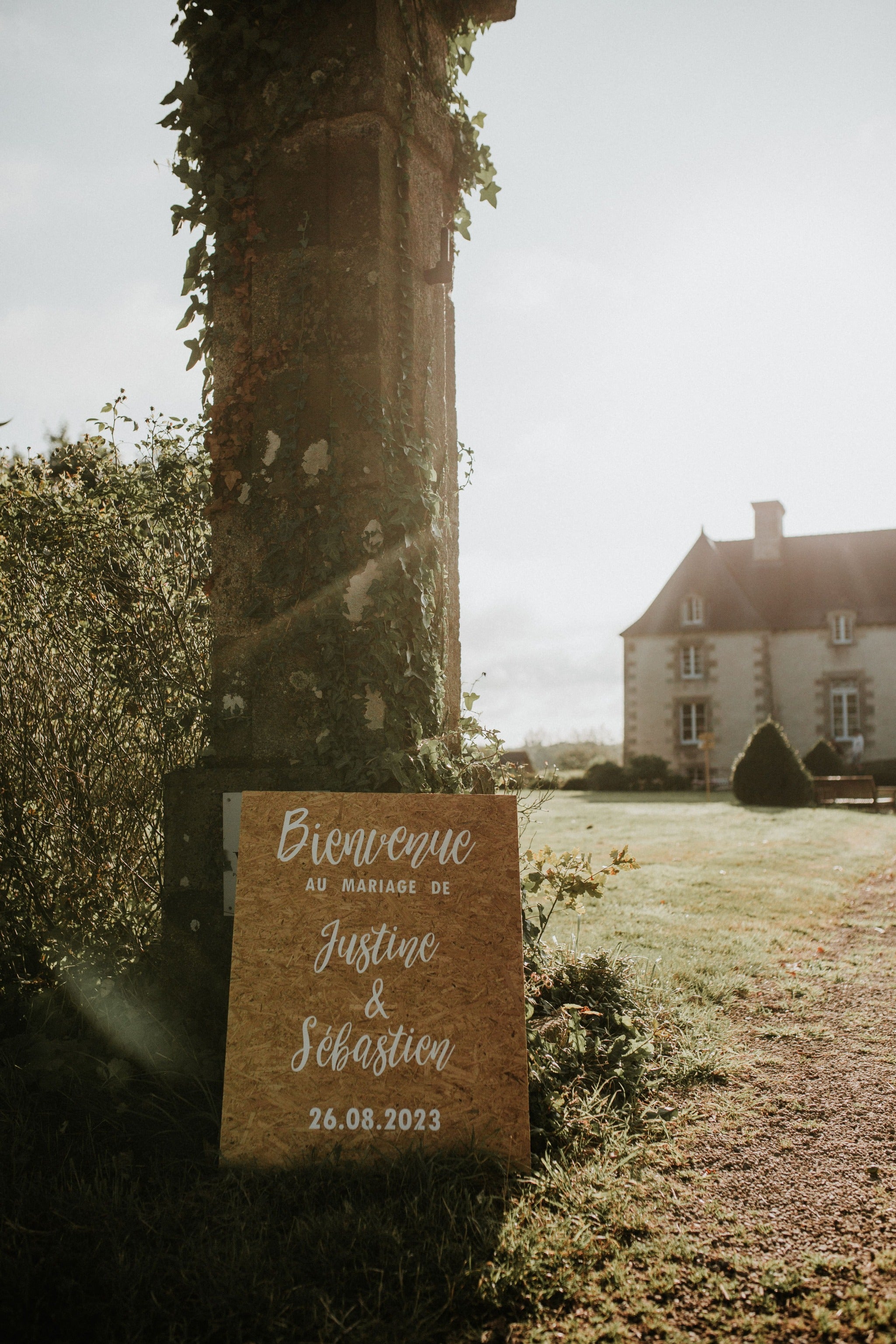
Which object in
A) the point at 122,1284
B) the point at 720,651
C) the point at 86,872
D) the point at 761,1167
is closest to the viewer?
the point at 122,1284

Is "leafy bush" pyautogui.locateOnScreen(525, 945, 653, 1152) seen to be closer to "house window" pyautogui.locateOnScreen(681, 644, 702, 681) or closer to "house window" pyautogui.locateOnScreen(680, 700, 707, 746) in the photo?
"house window" pyautogui.locateOnScreen(680, 700, 707, 746)

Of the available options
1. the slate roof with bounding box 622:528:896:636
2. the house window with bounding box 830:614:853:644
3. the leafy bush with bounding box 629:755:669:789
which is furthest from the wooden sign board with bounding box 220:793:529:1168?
the house window with bounding box 830:614:853:644

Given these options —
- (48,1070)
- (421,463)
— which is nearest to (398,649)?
(421,463)

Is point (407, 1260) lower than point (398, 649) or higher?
lower

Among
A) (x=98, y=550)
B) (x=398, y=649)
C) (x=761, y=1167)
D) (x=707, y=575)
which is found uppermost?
(x=707, y=575)

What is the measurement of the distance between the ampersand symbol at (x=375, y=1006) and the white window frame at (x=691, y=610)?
28947 millimetres

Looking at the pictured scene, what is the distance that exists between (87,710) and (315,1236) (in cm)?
265

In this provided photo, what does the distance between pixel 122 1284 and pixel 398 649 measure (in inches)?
83.4

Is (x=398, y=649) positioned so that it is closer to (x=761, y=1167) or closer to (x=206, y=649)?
(x=206, y=649)

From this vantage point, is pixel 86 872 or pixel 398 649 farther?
pixel 86 872

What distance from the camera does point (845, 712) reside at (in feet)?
95.2

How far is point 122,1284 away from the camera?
6.61 feet

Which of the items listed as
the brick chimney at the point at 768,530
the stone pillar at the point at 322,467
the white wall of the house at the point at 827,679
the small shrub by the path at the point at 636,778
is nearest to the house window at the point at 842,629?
the white wall of the house at the point at 827,679

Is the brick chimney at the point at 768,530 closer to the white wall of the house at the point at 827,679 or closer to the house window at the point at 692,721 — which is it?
the white wall of the house at the point at 827,679
